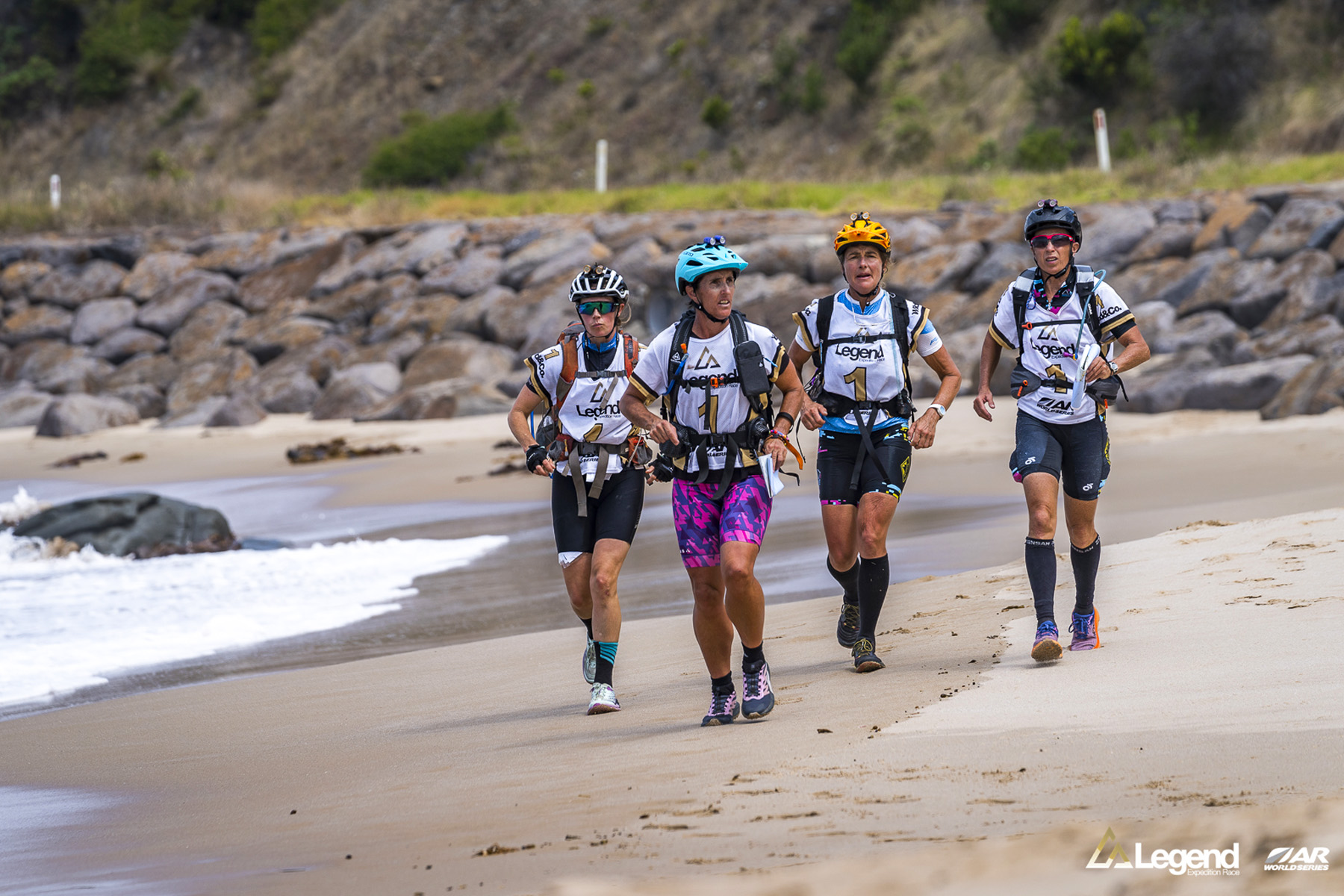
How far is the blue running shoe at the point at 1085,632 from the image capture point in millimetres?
6008

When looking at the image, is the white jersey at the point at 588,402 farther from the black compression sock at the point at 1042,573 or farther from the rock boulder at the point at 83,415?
the rock boulder at the point at 83,415

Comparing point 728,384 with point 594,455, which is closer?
point 728,384

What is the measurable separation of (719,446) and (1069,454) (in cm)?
169

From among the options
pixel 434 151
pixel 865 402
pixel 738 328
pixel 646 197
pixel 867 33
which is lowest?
pixel 865 402

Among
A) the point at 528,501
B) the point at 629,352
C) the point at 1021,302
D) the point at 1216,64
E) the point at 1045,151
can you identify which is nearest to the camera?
the point at 1021,302

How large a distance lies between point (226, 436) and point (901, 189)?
45.4 ft

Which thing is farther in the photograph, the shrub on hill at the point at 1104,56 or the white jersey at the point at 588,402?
the shrub on hill at the point at 1104,56

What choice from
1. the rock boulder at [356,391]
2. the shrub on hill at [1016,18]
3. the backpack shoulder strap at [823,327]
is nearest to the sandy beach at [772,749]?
the backpack shoulder strap at [823,327]

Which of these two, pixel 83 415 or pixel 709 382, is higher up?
pixel 709 382

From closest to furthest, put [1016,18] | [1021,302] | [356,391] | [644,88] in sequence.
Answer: [1021,302] → [356,391] → [1016,18] → [644,88]

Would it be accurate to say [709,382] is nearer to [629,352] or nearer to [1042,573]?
[629,352]

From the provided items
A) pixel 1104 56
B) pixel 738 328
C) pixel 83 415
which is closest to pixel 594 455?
pixel 738 328

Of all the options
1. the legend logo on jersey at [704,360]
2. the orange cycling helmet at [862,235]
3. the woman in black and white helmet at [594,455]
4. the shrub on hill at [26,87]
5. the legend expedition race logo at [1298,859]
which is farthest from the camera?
the shrub on hill at [26,87]

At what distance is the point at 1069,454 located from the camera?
6219 mm
